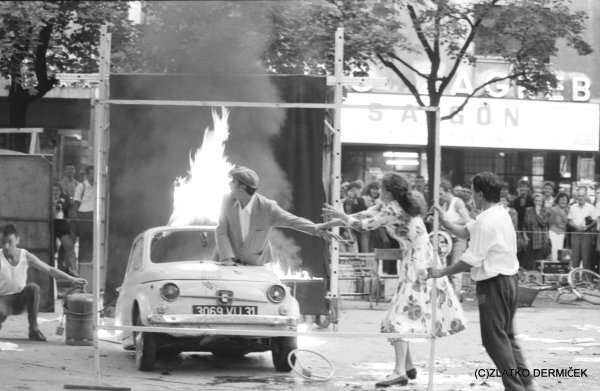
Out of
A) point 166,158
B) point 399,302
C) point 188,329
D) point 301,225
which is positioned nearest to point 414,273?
point 399,302

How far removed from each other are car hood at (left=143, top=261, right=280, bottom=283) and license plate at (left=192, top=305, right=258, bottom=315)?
0.29 metres

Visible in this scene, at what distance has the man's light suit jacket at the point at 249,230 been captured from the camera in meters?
10.2

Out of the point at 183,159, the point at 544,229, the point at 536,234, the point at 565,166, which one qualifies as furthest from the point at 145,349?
the point at 565,166

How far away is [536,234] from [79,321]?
958cm

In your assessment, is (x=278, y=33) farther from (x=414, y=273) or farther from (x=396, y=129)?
(x=396, y=129)

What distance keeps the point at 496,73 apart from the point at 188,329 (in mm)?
19261

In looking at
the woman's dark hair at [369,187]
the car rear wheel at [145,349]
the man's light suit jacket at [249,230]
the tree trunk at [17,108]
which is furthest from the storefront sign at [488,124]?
the car rear wheel at [145,349]

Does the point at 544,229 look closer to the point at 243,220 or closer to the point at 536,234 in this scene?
the point at 536,234

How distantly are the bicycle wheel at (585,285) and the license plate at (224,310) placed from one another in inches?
341

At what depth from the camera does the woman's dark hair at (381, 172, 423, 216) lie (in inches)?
368

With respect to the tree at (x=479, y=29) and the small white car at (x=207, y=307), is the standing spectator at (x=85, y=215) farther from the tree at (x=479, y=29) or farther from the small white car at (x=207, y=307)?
the small white car at (x=207, y=307)

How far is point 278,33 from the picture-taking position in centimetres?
1114

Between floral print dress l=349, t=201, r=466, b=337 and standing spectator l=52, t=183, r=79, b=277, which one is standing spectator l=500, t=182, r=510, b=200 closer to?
floral print dress l=349, t=201, r=466, b=337

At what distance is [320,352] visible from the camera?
1162 cm
